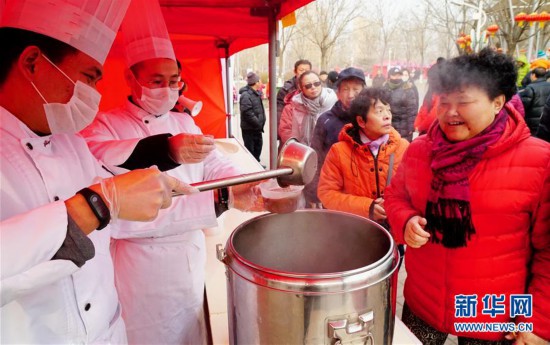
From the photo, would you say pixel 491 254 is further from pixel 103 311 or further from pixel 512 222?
pixel 103 311

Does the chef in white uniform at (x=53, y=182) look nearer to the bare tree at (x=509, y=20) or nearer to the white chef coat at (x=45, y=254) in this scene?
the white chef coat at (x=45, y=254)

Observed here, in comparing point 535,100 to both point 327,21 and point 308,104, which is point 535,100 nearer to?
point 308,104

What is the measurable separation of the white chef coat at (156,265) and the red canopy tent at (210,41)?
3.70ft

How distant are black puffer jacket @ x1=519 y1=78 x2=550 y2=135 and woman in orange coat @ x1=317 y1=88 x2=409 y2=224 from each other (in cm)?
339

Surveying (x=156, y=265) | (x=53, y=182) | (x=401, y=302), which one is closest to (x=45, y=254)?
(x=53, y=182)

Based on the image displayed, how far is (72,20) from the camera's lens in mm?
1063

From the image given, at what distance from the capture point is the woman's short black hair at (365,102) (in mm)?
2316

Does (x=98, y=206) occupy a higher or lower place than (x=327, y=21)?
lower

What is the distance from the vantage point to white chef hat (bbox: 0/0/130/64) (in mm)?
1011

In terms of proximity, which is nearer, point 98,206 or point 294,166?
point 98,206

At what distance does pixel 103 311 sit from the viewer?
4.02 ft

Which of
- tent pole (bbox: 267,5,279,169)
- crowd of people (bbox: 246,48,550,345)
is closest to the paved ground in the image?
crowd of people (bbox: 246,48,550,345)

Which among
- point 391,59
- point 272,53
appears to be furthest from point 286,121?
point 391,59

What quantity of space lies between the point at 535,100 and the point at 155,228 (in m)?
4.94
